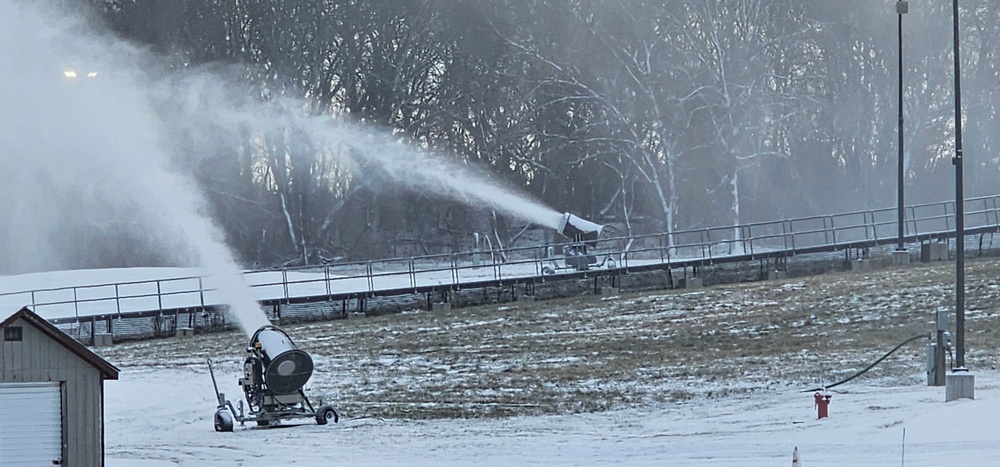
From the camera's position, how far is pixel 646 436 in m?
21.5

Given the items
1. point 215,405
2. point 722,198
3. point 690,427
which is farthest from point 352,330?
point 722,198

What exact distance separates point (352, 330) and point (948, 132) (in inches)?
1359

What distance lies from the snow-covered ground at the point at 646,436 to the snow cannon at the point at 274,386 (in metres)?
0.30

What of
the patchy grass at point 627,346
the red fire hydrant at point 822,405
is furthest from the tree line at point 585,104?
the red fire hydrant at point 822,405

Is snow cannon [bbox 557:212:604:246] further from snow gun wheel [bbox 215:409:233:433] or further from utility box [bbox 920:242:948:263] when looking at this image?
snow gun wheel [bbox 215:409:233:433]

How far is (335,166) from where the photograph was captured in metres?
62.6

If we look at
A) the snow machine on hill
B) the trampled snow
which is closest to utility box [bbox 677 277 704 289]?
the snow machine on hill

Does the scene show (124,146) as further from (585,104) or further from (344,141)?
(585,104)

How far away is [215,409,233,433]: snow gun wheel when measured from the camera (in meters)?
23.6

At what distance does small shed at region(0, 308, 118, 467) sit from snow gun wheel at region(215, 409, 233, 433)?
5893mm

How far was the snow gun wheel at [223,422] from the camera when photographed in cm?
2361

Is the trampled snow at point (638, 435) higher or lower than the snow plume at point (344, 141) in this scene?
lower

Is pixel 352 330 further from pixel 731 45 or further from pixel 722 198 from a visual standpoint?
pixel 722 198

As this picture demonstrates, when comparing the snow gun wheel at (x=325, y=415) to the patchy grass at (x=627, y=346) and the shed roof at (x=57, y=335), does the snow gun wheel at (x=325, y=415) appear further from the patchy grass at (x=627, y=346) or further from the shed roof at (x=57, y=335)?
the shed roof at (x=57, y=335)
